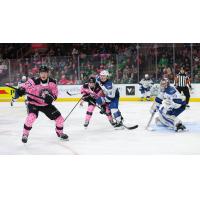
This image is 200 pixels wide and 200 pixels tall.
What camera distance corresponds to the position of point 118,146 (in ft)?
12.8

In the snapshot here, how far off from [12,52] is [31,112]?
122 cm

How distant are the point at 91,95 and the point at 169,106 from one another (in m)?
0.90

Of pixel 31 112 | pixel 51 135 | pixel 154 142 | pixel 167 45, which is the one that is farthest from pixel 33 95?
pixel 167 45

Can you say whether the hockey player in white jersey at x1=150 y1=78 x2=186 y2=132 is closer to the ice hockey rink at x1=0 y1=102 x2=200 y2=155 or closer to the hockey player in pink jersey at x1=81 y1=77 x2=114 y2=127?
the ice hockey rink at x1=0 y1=102 x2=200 y2=155

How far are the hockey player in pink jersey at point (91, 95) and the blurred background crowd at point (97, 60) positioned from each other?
0.83ft

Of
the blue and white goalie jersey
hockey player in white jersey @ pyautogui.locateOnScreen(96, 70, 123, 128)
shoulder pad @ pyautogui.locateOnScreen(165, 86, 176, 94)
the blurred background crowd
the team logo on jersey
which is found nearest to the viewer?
shoulder pad @ pyautogui.locateOnScreen(165, 86, 176, 94)

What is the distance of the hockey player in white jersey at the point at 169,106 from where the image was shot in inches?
182

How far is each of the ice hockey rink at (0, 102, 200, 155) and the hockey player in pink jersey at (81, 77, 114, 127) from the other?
→ 0.35 feet

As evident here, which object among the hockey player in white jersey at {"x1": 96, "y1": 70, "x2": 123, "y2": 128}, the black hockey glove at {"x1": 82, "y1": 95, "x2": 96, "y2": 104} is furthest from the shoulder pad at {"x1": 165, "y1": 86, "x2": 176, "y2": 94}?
the black hockey glove at {"x1": 82, "y1": 95, "x2": 96, "y2": 104}

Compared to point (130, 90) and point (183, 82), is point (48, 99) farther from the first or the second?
point (183, 82)

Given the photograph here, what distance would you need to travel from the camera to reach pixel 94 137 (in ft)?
14.2

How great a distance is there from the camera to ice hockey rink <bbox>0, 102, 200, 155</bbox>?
379 centimetres

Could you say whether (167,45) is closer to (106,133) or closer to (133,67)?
(133,67)

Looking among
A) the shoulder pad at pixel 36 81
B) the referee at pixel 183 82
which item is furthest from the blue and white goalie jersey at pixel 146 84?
the shoulder pad at pixel 36 81
